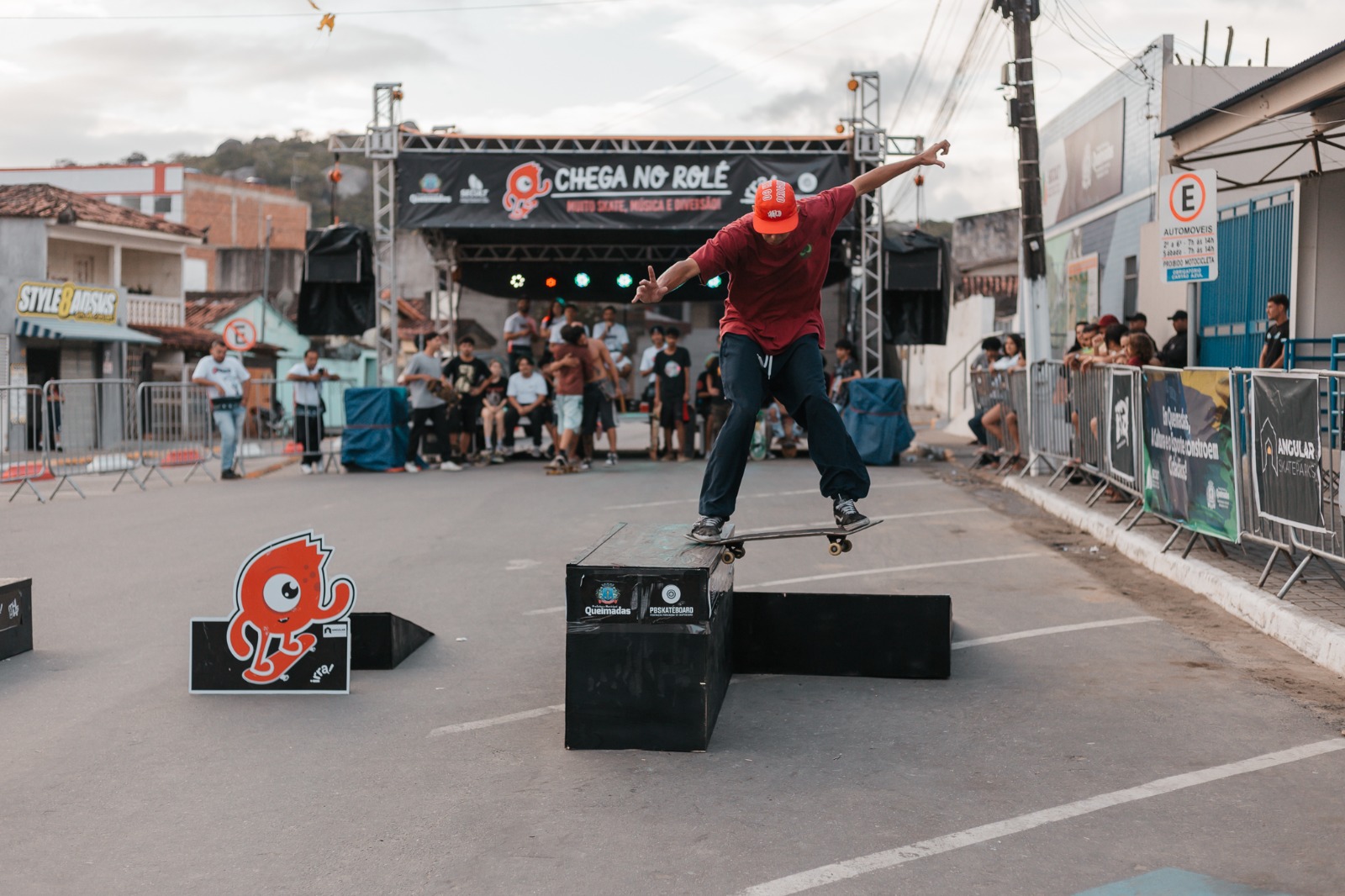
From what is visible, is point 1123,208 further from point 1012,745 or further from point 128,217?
point 128,217

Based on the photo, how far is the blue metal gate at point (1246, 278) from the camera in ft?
50.4

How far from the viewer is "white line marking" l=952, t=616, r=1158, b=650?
7105mm

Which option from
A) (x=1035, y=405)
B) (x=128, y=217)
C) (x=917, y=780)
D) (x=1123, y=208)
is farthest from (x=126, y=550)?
(x=128, y=217)

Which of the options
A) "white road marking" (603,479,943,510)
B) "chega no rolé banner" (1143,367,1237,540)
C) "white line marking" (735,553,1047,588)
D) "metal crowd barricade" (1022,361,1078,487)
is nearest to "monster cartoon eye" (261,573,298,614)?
"white line marking" (735,553,1047,588)

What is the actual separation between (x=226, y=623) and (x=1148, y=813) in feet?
14.1

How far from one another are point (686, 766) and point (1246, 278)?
1407 cm

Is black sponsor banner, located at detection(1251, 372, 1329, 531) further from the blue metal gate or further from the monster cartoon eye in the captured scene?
the blue metal gate

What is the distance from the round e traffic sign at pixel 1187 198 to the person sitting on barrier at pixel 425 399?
36.2 feet

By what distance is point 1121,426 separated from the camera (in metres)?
11.0

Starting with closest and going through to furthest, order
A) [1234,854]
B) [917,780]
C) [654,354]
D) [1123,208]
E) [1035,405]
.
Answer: [1234,854] → [917,780] → [1035,405] → [654,354] → [1123,208]

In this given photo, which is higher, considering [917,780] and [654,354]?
[654,354]

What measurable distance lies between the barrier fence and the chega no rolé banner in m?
0.01

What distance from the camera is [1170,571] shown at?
9.14 m

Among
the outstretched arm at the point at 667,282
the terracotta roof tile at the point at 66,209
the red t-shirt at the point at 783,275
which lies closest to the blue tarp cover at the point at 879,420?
the red t-shirt at the point at 783,275
